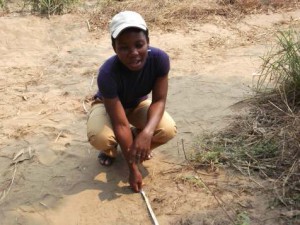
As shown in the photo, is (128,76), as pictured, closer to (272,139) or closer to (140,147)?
(140,147)

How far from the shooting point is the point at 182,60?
A: 4590 mm

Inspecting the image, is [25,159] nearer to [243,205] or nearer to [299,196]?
[243,205]

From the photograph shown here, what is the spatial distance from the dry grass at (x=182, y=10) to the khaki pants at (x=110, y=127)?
2898mm

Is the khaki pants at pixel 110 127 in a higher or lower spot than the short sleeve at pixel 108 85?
lower

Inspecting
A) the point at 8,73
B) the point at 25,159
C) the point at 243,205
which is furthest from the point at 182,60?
the point at 243,205

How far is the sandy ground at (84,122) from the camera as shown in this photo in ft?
7.83

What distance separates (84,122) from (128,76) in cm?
110

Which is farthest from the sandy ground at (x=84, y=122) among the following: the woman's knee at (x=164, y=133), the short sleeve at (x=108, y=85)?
the short sleeve at (x=108, y=85)

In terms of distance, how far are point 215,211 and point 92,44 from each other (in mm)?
3348

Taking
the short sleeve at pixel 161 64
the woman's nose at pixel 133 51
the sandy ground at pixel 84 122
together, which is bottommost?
the sandy ground at pixel 84 122

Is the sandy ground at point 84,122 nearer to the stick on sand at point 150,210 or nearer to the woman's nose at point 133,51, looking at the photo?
the stick on sand at point 150,210

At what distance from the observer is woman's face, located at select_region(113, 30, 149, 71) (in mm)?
2260

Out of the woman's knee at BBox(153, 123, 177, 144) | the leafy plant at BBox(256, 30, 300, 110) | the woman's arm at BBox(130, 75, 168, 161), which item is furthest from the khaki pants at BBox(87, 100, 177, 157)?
the leafy plant at BBox(256, 30, 300, 110)

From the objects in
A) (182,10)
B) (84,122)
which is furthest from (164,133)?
(182,10)
